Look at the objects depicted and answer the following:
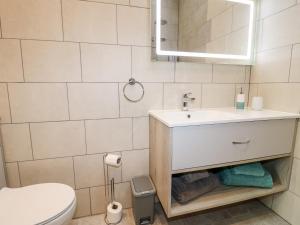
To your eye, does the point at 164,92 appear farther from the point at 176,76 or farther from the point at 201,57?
the point at 201,57

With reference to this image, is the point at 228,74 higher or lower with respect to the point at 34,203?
higher

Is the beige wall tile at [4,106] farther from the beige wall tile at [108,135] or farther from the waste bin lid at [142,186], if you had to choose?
the waste bin lid at [142,186]

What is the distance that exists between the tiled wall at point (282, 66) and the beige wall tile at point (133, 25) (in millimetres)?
956

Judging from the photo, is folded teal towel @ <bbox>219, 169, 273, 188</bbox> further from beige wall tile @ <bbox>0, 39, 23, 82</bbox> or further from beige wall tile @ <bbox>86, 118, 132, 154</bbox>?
beige wall tile @ <bbox>0, 39, 23, 82</bbox>

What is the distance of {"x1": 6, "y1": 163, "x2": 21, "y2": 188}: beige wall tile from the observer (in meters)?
1.19

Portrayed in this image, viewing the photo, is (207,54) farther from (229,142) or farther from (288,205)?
(288,205)

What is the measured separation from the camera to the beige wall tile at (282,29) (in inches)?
47.2

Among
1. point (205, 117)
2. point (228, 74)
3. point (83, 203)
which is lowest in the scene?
point (83, 203)

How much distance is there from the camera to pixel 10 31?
1063 millimetres

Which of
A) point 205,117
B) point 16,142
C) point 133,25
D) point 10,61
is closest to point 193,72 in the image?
point 205,117

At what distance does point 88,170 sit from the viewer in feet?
4.34

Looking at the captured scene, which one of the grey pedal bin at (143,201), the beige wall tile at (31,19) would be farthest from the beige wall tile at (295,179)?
the beige wall tile at (31,19)

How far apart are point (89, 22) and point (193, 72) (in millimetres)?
834

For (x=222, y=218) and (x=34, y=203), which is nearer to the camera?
(x=34, y=203)
